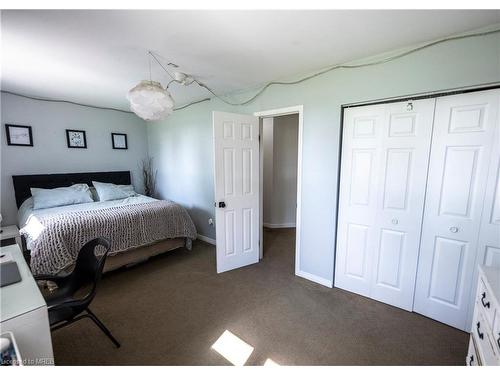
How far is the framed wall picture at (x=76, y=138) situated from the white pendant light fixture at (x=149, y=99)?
2.74 m

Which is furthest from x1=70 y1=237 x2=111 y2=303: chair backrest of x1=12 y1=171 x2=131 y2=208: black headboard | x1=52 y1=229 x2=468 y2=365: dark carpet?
x1=12 y1=171 x2=131 y2=208: black headboard

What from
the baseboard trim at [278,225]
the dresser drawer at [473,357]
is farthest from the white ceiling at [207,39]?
the baseboard trim at [278,225]

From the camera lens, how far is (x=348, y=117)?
222cm

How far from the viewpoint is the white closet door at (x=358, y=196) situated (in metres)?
2.11

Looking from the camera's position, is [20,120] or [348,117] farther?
[20,120]

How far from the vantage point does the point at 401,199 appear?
201 cm

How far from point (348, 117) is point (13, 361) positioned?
2800mm

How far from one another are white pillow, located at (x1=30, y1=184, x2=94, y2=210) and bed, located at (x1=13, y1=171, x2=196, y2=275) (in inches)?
4.6

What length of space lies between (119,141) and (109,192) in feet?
3.86

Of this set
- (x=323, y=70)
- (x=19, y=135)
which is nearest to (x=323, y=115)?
(x=323, y=70)

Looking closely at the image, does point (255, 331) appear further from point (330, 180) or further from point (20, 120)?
point (20, 120)

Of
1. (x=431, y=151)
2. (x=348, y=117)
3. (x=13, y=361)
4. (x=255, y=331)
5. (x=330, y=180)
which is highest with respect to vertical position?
(x=348, y=117)

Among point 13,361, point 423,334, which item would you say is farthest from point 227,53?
point 423,334

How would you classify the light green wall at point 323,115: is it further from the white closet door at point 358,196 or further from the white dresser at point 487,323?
the white dresser at point 487,323
